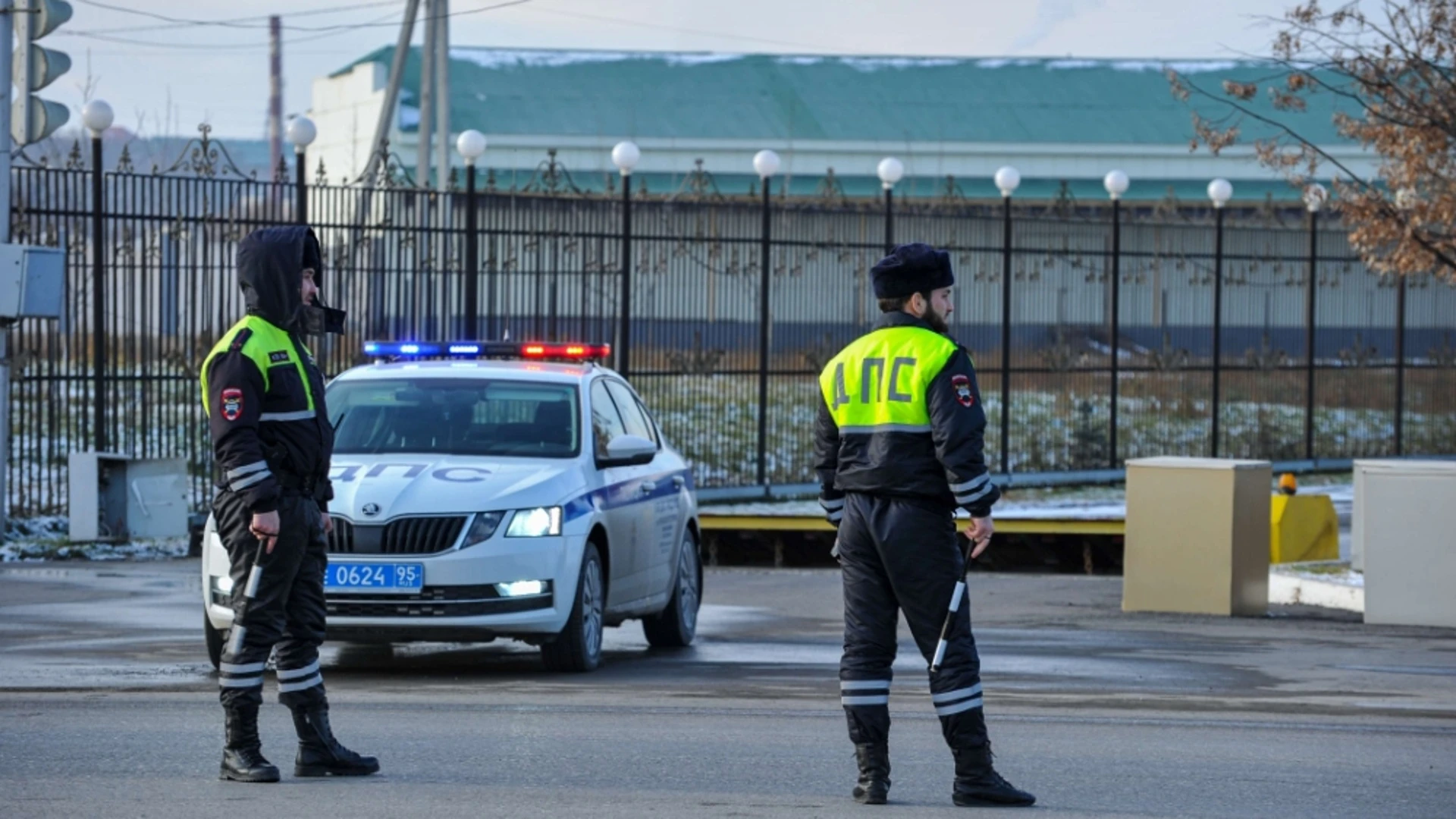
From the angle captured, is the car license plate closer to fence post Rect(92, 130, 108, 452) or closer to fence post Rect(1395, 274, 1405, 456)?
fence post Rect(92, 130, 108, 452)

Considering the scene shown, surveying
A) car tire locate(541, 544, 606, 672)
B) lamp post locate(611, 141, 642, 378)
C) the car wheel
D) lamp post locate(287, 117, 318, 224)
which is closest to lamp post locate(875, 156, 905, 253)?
lamp post locate(611, 141, 642, 378)

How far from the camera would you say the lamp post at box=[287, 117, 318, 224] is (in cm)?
1727

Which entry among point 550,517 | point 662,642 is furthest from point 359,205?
point 550,517

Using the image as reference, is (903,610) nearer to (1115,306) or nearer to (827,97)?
(1115,306)

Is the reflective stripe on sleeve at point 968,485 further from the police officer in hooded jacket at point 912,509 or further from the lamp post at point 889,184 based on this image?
the lamp post at point 889,184

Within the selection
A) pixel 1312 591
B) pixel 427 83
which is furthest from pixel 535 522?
pixel 427 83

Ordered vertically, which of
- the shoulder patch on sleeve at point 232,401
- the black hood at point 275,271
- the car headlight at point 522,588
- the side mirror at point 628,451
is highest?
the black hood at point 275,271

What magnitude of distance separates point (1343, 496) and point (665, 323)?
26.4 feet

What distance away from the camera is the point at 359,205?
18.7 m

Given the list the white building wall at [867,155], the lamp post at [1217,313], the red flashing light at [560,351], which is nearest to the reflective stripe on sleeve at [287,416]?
the red flashing light at [560,351]

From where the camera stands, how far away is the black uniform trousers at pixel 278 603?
6.91 metres

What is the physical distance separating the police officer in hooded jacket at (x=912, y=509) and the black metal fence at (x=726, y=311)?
32.4ft

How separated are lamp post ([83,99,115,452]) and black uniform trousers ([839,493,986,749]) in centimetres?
1119

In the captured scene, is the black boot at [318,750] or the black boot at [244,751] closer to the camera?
the black boot at [244,751]
